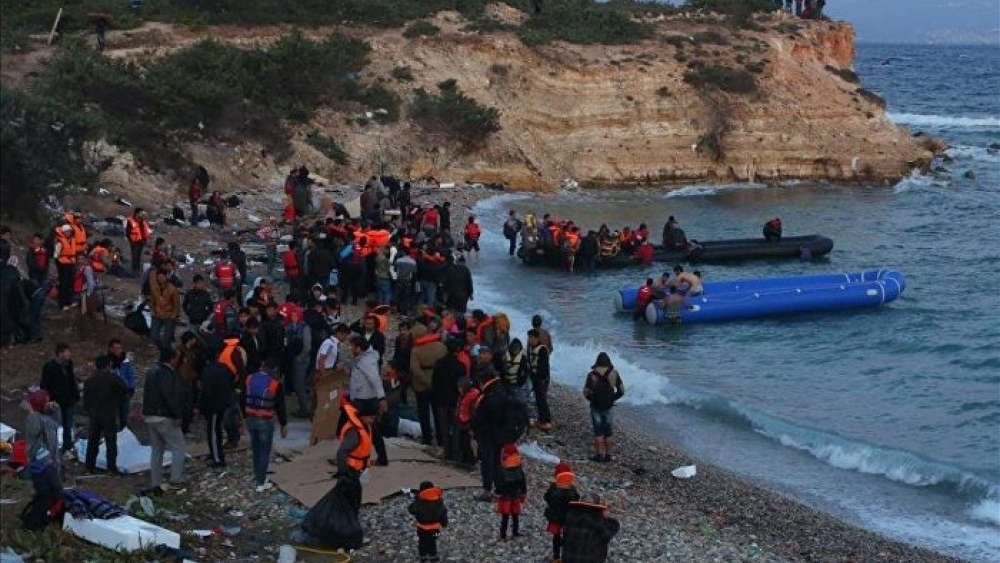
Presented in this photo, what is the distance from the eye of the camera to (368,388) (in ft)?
45.8

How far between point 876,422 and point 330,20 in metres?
30.8

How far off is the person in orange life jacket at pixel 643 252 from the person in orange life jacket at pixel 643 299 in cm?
509

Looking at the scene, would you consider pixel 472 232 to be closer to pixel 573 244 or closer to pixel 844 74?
pixel 573 244

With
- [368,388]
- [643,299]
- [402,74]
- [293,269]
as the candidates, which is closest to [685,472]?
[368,388]

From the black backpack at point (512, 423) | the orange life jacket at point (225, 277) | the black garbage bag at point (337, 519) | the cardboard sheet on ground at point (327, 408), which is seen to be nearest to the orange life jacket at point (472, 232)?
the orange life jacket at point (225, 277)

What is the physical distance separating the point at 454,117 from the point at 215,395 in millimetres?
30203

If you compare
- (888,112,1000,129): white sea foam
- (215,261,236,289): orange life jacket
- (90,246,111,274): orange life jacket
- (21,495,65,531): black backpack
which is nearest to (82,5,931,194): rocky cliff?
(215,261,236,289): orange life jacket

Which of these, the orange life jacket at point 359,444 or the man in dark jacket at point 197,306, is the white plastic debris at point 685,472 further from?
the man in dark jacket at point 197,306

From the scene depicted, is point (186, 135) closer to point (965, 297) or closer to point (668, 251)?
point (668, 251)

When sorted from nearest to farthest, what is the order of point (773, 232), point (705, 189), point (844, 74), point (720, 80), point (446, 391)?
1. point (446, 391)
2. point (773, 232)
3. point (705, 189)
4. point (720, 80)
5. point (844, 74)

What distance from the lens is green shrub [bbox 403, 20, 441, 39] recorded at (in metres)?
46.4

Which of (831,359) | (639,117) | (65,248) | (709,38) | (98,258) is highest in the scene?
(709,38)

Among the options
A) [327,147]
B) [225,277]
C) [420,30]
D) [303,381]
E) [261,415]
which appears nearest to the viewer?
[261,415]

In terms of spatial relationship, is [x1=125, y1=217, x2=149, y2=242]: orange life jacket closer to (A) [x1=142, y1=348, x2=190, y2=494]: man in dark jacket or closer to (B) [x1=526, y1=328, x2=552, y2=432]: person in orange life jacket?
(B) [x1=526, y1=328, x2=552, y2=432]: person in orange life jacket
